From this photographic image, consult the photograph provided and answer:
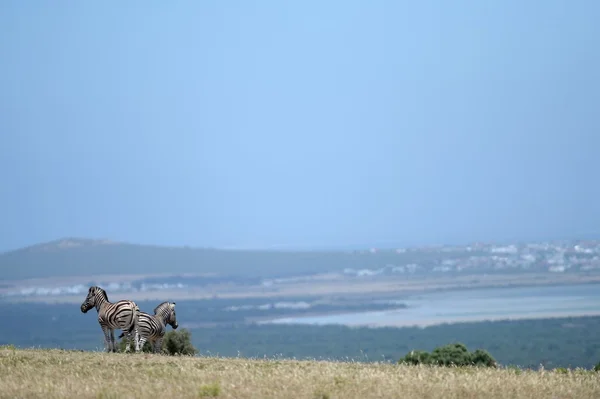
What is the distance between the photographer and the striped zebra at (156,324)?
25.3 m

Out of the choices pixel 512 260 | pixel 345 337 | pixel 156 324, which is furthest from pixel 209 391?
pixel 512 260

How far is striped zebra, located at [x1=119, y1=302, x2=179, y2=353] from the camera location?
83.1ft

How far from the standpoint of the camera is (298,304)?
156375mm

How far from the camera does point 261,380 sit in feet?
59.1

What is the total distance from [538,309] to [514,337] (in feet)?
62.5

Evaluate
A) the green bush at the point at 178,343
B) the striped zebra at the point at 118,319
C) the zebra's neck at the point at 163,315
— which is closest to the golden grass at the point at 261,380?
the striped zebra at the point at 118,319

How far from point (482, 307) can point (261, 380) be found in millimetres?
114933

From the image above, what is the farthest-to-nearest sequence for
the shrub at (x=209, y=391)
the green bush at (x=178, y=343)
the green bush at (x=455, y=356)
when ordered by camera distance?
the green bush at (x=455, y=356) → the green bush at (x=178, y=343) → the shrub at (x=209, y=391)

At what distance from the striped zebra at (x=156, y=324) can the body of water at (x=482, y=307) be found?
308 ft

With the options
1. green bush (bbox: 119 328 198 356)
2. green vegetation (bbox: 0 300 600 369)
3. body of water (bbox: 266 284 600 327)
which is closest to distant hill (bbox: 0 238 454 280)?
body of water (bbox: 266 284 600 327)

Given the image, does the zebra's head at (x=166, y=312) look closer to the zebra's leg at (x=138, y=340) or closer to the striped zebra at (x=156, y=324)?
the striped zebra at (x=156, y=324)

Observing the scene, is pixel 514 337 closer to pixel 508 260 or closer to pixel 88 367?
pixel 508 260

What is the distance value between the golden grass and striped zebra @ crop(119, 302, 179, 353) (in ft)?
9.03

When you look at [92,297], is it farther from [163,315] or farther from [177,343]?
[177,343]
